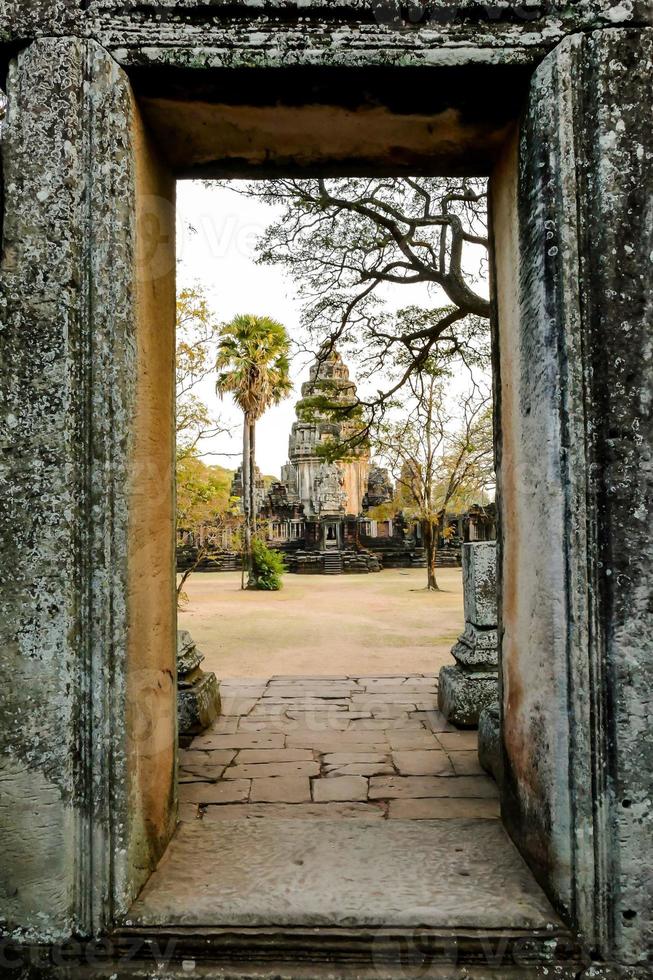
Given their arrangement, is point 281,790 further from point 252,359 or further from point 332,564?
point 332,564

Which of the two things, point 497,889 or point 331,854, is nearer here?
point 497,889

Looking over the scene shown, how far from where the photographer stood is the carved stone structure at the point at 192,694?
346 centimetres

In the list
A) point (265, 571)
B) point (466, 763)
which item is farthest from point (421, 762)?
point (265, 571)

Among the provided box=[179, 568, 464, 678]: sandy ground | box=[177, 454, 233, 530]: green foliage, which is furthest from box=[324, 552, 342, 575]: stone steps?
box=[177, 454, 233, 530]: green foliage

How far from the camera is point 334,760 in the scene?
3111 mm

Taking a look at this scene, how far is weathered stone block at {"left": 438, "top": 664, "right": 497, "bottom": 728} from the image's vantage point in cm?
357

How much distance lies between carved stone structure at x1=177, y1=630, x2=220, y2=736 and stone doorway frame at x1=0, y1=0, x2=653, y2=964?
166 centimetres

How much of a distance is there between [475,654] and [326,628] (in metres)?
5.60

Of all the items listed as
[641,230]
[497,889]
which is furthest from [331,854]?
[641,230]

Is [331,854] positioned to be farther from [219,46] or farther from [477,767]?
[219,46]

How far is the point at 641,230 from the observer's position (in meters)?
1.71

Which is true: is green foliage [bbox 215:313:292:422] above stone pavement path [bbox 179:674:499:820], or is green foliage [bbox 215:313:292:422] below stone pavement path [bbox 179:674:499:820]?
above

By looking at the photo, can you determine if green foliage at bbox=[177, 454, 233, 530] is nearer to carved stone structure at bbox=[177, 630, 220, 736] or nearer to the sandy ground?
the sandy ground

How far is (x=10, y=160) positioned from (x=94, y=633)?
1473 millimetres
